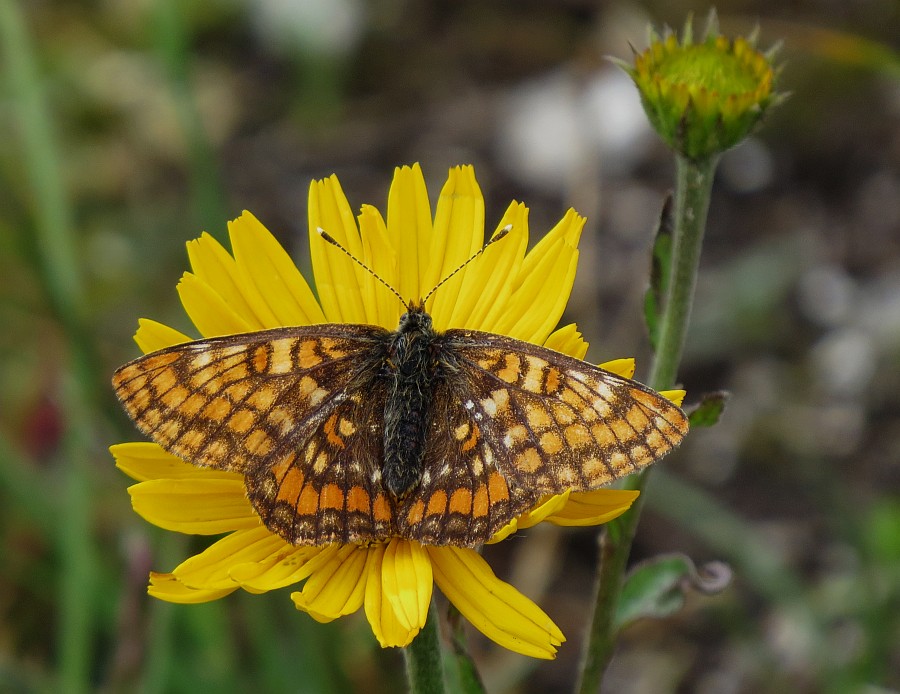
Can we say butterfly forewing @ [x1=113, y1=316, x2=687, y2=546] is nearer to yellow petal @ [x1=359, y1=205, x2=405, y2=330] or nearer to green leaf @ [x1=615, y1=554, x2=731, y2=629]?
yellow petal @ [x1=359, y1=205, x2=405, y2=330]

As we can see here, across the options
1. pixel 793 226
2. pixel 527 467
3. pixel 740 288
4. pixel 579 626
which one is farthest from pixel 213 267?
pixel 793 226

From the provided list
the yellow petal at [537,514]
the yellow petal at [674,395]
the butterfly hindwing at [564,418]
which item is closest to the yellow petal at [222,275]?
the butterfly hindwing at [564,418]

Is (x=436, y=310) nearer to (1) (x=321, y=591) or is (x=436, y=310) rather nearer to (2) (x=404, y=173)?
(2) (x=404, y=173)

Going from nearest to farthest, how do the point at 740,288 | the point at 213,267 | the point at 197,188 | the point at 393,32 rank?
the point at 213,267
the point at 197,188
the point at 740,288
the point at 393,32

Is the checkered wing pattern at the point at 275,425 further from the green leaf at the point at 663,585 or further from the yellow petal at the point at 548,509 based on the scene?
the green leaf at the point at 663,585

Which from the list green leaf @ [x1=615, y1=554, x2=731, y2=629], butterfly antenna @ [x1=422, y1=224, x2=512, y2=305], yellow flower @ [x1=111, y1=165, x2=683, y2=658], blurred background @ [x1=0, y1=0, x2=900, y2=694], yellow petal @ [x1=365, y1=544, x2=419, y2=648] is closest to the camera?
yellow petal @ [x1=365, y1=544, x2=419, y2=648]

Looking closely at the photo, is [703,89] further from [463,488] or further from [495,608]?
[495,608]

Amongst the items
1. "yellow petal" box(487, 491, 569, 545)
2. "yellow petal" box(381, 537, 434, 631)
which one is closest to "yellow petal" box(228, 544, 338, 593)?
"yellow petal" box(381, 537, 434, 631)
